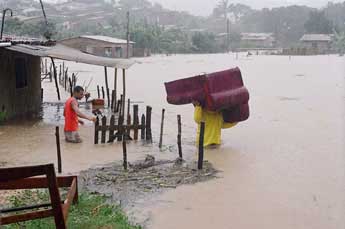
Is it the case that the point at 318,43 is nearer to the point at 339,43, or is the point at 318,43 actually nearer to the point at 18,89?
the point at 339,43

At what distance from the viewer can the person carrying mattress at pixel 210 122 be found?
36.4ft

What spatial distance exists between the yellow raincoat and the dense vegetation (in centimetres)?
2192

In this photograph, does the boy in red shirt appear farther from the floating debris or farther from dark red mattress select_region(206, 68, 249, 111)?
dark red mattress select_region(206, 68, 249, 111)

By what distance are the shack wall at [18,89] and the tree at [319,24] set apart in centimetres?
7116

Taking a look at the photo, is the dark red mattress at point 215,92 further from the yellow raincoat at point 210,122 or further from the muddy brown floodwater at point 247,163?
the muddy brown floodwater at point 247,163

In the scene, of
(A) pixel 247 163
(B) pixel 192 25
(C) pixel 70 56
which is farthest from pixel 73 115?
(B) pixel 192 25

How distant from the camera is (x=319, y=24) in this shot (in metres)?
82.2

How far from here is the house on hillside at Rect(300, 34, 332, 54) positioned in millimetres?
75500

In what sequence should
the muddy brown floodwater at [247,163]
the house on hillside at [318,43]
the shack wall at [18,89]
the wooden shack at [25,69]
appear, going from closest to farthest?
the muddy brown floodwater at [247,163], the wooden shack at [25,69], the shack wall at [18,89], the house on hillside at [318,43]

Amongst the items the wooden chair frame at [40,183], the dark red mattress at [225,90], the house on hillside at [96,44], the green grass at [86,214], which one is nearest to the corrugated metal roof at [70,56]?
the dark red mattress at [225,90]

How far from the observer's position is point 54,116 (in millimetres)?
15672

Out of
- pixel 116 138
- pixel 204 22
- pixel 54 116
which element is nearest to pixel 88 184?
pixel 116 138

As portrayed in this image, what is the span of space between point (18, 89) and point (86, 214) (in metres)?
9.16

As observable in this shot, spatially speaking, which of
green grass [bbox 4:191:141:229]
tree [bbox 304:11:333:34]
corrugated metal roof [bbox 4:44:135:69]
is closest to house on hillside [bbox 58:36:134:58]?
tree [bbox 304:11:333:34]
